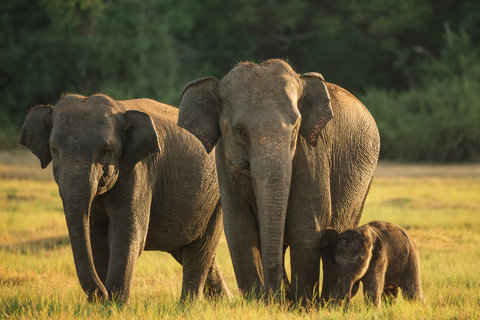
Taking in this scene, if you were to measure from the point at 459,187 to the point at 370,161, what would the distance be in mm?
13203

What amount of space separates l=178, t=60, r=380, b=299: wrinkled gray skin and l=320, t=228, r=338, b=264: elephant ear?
2.8 inches

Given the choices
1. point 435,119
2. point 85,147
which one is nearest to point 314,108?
point 85,147

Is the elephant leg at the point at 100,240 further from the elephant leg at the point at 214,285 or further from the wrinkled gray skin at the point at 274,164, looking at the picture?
A: the elephant leg at the point at 214,285

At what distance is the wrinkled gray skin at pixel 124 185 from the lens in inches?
261

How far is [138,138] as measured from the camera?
720 cm

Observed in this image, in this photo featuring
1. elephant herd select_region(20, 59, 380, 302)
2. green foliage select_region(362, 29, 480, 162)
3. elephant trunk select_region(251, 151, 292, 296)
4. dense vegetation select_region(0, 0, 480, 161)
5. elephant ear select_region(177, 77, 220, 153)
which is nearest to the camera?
elephant trunk select_region(251, 151, 292, 296)

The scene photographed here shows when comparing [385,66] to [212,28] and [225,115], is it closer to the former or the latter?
[212,28]

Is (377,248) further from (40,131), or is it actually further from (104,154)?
(40,131)

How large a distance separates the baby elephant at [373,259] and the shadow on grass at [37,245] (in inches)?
236

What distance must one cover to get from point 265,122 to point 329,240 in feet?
4.19

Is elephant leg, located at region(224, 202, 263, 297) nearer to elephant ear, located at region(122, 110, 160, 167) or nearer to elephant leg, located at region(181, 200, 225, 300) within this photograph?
elephant ear, located at region(122, 110, 160, 167)

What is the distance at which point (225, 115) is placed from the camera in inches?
254

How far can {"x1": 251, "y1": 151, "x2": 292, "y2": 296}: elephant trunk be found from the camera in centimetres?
602

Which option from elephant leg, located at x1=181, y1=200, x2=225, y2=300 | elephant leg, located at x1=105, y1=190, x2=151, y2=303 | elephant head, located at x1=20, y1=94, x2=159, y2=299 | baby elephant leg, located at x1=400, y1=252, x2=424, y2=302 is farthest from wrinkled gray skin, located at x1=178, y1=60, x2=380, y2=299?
elephant leg, located at x1=181, y1=200, x2=225, y2=300
